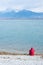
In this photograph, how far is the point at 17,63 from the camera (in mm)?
5184

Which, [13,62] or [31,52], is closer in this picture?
[13,62]

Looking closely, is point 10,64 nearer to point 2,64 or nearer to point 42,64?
point 2,64

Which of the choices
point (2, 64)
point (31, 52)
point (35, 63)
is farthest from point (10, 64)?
point (31, 52)

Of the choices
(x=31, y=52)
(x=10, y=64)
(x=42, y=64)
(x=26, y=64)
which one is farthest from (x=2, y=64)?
(x=31, y=52)

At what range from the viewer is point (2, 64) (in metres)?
5.07

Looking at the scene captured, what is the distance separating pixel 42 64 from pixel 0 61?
2.93 ft

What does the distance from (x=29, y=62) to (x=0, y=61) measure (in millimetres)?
611

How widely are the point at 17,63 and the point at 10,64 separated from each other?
0.17 metres

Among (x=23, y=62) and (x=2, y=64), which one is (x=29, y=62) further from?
(x=2, y=64)

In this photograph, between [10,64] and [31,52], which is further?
[31,52]

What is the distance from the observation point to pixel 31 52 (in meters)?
6.80

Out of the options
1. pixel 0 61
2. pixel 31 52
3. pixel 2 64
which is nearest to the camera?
pixel 2 64

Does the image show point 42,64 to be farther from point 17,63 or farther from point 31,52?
point 31,52

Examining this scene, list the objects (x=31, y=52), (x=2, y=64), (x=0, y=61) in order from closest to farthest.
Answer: (x=2, y=64) → (x=0, y=61) → (x=31, y=52)
